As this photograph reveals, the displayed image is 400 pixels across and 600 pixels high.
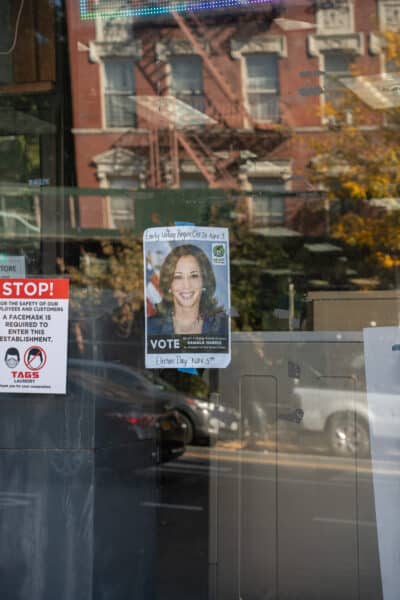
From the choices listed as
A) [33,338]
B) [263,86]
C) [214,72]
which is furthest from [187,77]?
[33,338]

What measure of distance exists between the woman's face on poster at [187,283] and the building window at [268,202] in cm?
331

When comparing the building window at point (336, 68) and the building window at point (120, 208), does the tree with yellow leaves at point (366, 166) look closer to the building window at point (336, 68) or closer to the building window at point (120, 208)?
the building window at point (336, 68)

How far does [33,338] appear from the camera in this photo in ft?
11.2

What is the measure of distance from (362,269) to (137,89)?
14.7ft

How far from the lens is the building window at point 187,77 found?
20.2ft

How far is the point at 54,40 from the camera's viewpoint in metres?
3.99

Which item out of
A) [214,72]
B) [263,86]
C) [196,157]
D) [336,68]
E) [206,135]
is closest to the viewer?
[336,68]

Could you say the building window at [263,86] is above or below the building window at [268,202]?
above

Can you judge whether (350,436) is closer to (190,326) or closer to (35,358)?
(190,326)

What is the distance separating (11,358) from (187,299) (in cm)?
85

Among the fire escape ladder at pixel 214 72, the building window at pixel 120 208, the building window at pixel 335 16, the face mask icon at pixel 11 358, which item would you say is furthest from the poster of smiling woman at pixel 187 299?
the building window at pixel 120 208

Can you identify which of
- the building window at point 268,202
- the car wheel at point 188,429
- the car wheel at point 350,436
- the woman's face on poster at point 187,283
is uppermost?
the building window at point 268,202

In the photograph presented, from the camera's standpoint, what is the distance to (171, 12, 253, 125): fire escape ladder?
5.81 m

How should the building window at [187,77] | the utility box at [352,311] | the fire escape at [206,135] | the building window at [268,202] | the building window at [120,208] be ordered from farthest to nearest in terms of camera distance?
the building window at [268,202]
the building window at [120,208]
the fire escape at [206,135]
the building window at [187,77]
the utility box at [352,311]
